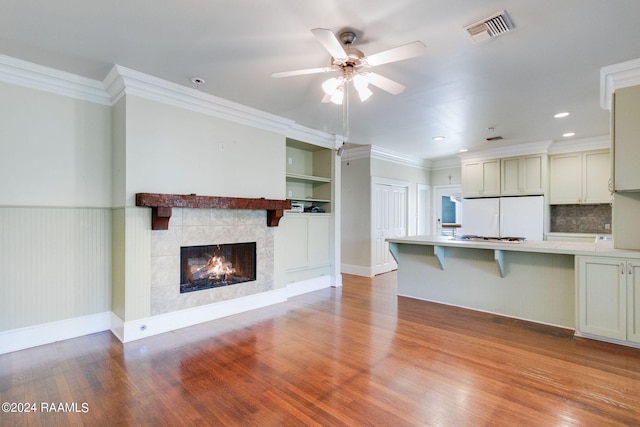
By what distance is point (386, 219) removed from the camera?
673 cm

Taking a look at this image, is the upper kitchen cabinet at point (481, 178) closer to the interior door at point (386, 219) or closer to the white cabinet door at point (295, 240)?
the interior door at point (386, 219)

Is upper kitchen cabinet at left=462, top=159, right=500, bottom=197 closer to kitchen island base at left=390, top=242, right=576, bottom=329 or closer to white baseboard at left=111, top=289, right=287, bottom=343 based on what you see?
kitchen island base at left=390, top=242, right=576, bottom=329

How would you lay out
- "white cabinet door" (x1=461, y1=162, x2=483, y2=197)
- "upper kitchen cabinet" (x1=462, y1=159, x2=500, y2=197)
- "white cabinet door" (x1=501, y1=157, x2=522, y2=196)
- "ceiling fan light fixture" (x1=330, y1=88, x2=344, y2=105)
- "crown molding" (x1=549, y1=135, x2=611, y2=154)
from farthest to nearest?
1. "white cabinet door" (x1=461, y1=162, x2=483, y2=197)
2. "upper kitchen cabinet" (x1=462, y1=159, x2=500, y2=197)
3. "white cabinet door" (x1=501, y1=157, x2=522, y2=196)
4. "crown molding" (x1=549, y1=135, x2=611, y2=154)
5. "ceiling fan light fixture" (x1=330, y1=88, x2=344, y2=105)

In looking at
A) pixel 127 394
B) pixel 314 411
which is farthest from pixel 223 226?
pixel 314 411

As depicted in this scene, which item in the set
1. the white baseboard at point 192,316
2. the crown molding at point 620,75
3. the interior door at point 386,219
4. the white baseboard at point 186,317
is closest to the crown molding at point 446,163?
the interior door at point 386,219

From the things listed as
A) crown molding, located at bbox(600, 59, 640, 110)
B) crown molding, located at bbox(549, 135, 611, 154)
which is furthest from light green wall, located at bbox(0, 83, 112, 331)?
crown molding, located at bbox(549, 135, 611, 154)

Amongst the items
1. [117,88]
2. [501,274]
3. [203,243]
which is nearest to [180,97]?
[117,88]

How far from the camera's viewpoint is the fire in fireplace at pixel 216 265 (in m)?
3.66

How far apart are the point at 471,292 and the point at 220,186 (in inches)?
141

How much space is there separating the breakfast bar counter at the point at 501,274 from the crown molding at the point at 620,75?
1605 mm

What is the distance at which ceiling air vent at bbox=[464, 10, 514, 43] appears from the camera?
2174 millimetres

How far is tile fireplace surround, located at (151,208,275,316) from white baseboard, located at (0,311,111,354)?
0.66 meters

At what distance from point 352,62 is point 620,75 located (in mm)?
2648

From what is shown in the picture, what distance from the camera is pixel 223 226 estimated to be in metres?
3.90
